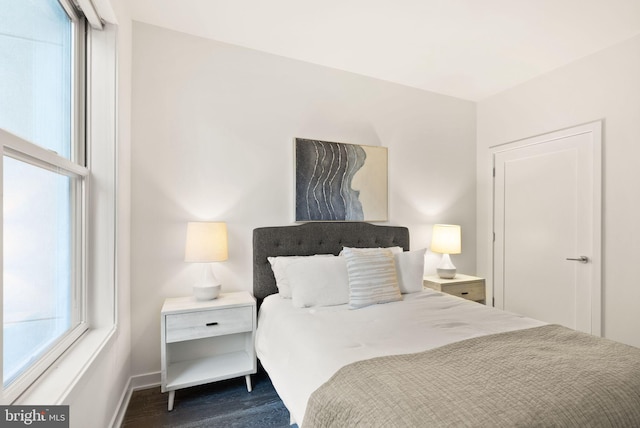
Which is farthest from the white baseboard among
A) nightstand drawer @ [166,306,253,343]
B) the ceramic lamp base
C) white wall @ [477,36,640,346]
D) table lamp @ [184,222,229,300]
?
white wall @ [477,36,640,346]

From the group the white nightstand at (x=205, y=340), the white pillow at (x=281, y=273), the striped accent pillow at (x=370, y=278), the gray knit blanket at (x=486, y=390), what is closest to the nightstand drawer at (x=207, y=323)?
the white nightstand at (x=205, y=340)

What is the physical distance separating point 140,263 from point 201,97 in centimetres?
139

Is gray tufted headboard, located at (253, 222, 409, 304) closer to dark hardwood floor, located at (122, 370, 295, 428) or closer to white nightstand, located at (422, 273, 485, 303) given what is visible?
white nightstand, located at (422, 273, 485, 303)

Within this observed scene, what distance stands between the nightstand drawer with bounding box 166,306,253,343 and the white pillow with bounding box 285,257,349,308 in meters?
0.40

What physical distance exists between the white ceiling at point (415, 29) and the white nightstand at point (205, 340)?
2.09m

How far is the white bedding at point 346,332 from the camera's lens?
1.40 metres

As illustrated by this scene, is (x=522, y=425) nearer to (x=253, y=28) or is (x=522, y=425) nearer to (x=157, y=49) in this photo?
(x=253, y=28)

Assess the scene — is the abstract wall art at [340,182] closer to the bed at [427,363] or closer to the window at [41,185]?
the bed at [427,363]

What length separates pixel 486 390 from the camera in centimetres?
104

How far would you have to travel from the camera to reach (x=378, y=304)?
7.02ft

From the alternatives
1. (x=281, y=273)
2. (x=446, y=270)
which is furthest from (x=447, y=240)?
(x=281, y=273)

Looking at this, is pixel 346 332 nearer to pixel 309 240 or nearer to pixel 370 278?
pixel 370 278

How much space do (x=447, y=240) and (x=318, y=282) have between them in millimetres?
1711

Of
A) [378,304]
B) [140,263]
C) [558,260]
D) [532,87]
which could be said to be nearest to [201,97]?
[140,263]
